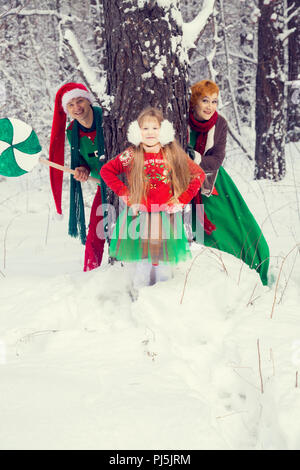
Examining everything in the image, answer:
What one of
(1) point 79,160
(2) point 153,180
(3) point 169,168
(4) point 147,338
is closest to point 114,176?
(2) point 153,180

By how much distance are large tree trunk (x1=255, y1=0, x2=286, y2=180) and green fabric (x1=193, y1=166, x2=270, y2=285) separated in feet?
10.4

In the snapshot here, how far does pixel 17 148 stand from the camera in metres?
3.10

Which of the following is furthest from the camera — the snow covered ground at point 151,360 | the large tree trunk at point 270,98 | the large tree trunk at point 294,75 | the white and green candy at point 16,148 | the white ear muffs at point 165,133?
the large tree trunk at point 294,75

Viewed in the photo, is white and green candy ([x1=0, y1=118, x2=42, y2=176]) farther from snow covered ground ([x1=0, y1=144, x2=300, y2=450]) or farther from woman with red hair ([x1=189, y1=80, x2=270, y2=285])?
woman with red hair ([x1=189, y1=80, x2=270, y2=285])

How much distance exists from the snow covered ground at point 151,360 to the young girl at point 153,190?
0.92 feet

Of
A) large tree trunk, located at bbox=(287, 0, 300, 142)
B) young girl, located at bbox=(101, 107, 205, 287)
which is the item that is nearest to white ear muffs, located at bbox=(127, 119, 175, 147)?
young girl, located at bbox=(101, 107, 205, 287)

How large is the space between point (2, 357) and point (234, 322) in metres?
1.30

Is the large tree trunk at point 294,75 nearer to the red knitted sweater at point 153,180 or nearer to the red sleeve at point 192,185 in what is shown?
the red sleeve at point 192,185

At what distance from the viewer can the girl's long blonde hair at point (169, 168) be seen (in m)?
2.56

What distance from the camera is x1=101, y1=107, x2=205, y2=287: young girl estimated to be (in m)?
2.56

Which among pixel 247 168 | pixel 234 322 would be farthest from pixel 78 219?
pixel 247 168

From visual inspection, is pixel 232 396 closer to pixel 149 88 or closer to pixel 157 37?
pixel 149 88

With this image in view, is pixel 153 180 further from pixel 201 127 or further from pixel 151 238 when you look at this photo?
pixel 201 127

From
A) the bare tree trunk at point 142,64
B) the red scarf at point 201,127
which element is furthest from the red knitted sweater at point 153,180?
the red scarf at point 201,127
